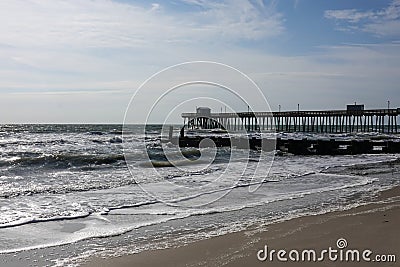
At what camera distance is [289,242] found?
6.42 m

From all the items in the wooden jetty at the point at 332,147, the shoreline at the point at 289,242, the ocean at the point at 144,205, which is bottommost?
the ocean at the point at 144,205

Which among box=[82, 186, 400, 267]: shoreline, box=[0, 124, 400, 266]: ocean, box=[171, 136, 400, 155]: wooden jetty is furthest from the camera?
box=[171, 136, 400, 155]: wooden jetty

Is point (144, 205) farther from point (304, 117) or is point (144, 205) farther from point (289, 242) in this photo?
point (304, 117)

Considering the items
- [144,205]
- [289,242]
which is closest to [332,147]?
[144,205]

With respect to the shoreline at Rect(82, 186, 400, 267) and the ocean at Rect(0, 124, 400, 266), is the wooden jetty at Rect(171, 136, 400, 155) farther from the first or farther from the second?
the shoreline at Rect(82, 186, 400, 267)

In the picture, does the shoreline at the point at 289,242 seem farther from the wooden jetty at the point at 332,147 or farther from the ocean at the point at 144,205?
the wooden jetty at the point at 332,147

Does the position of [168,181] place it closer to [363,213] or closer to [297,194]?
[297,194]

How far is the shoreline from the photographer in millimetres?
5586

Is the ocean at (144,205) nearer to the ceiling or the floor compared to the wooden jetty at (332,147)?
nearer to the floor

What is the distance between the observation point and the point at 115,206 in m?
9.98

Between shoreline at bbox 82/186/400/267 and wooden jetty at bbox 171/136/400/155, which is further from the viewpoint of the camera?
wooden jetty at bbox 171/136/400/155

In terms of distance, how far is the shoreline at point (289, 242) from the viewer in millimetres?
5586

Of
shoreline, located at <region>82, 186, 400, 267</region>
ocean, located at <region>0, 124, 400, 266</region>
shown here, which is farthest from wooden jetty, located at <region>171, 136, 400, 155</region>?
shoreline, located at <region>82, 186, 400, 267</region>

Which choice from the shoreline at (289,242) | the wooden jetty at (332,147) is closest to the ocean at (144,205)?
the shoreline at (289,242)
